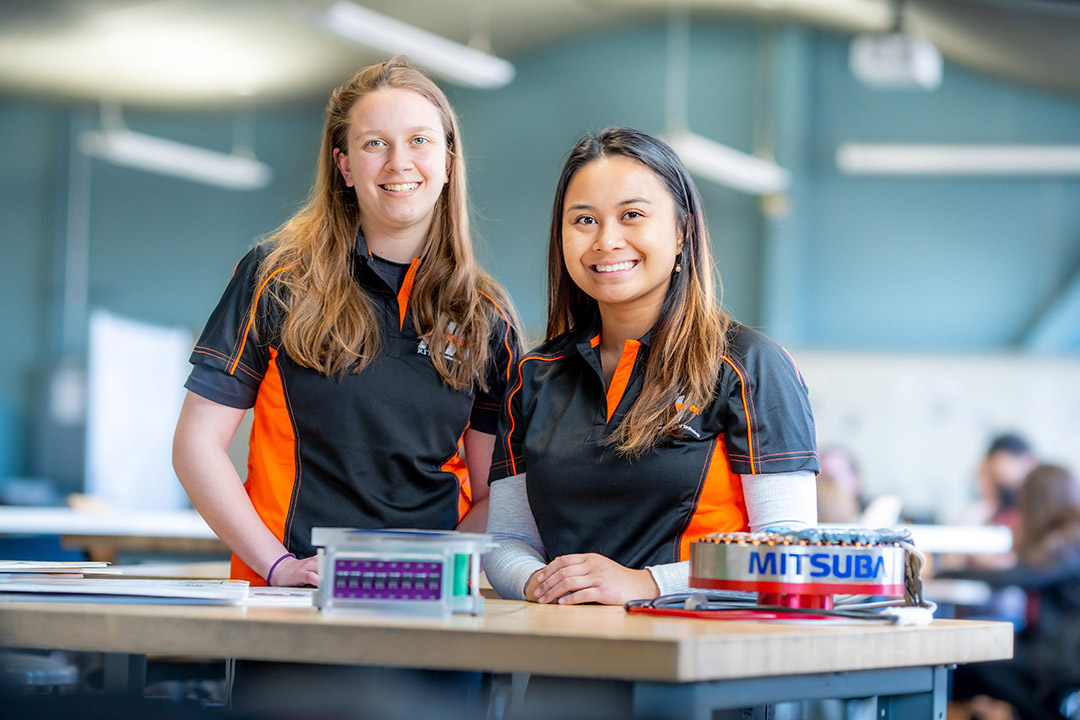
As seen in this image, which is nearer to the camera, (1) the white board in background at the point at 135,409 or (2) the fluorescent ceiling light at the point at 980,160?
→ (2) the fluorescent ceiling light at the point at 980,160

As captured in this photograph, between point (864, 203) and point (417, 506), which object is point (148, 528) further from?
point (864, 203)

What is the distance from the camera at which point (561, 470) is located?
1.68 m

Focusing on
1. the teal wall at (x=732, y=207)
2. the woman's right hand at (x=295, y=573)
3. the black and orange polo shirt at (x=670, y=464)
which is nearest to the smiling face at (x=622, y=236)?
the black and orange polo shirt at (x=670, y=464)

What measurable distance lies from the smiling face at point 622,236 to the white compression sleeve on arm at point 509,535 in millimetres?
303

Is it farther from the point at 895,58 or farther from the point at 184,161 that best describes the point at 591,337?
the point at 184,161

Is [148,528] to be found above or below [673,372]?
below

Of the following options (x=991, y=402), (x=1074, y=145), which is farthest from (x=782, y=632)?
(x=1074, y=145)

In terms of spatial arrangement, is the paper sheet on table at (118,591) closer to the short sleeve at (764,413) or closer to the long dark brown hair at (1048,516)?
the short sleeve at (764,413)

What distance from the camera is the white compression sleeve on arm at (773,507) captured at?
1.57 meters

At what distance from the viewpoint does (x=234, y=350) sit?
188 centimetres

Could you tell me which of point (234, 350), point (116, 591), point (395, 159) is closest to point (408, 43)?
point (395, 159)

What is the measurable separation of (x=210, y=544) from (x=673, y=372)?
306cm

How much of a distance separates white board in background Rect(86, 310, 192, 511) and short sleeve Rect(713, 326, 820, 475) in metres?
7.76

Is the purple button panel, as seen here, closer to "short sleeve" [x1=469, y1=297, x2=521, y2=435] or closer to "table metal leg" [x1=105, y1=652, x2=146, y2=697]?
"table metal leg" [x1=105, y1=652, x2=146, y2=697]
